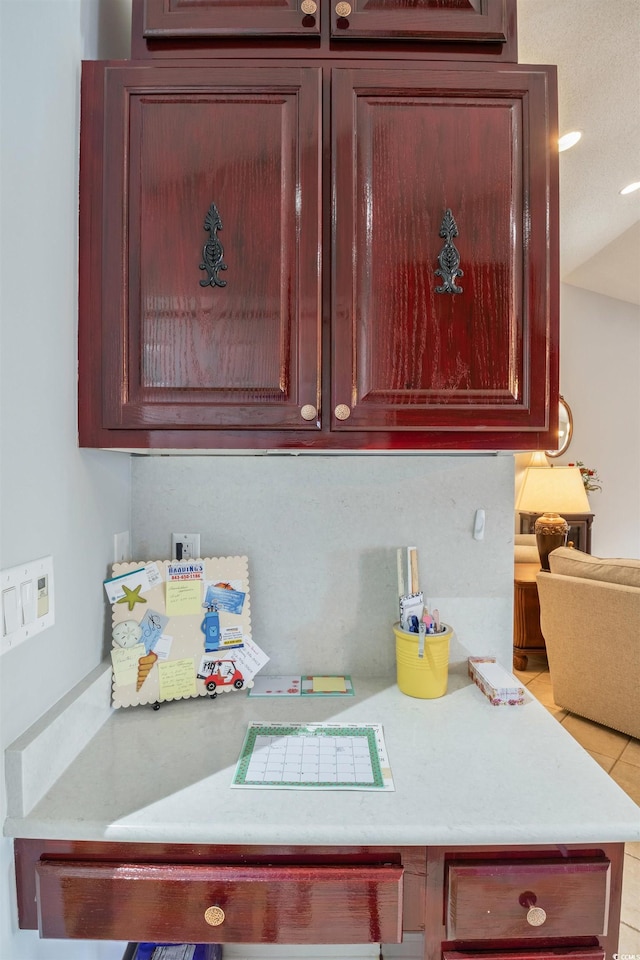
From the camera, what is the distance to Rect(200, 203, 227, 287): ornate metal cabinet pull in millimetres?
1021

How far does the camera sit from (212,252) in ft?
3.36

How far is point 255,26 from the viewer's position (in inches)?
40.9

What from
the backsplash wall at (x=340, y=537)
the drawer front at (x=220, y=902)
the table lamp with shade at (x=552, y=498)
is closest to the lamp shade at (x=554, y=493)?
the table lamp with shade at (x=552, y=498)

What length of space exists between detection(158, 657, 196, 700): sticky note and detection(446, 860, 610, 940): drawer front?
0.64 m

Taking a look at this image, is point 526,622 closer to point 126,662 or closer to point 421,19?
point 126,662

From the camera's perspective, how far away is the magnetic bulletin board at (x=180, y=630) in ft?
3.89

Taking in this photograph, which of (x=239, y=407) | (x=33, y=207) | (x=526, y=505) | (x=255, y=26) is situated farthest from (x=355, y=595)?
(x=526, y=505)

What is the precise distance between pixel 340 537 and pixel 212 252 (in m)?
0.72

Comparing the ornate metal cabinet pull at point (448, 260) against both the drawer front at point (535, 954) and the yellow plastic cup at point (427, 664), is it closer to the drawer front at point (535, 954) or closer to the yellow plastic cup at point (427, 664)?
the yellow plastic cup at point (427, 664)

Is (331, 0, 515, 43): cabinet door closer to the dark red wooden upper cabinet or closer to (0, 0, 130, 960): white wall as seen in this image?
the dark red wooden upper cabinet

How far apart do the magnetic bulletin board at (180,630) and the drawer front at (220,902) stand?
0.37 m

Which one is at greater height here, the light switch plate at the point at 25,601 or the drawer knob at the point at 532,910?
the light switch plate at the point at 25,601

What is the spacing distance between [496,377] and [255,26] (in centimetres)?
83

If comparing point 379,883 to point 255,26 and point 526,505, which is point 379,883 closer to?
point 255,26
